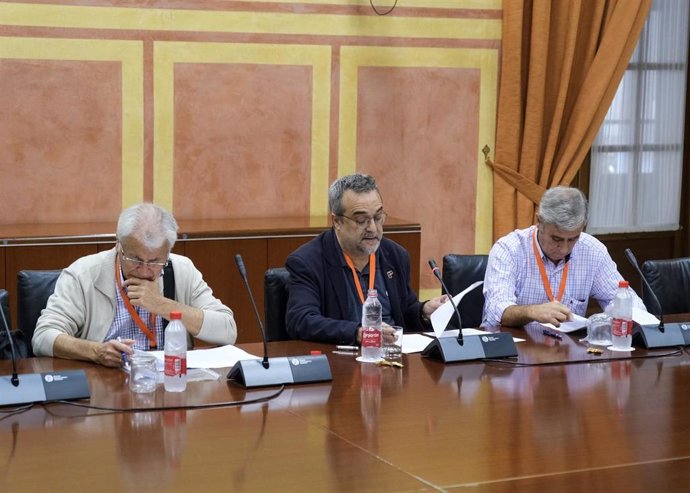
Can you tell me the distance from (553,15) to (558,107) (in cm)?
56

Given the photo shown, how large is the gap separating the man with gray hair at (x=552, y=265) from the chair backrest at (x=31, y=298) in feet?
5.24

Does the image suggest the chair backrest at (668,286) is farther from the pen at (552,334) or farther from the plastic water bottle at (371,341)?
the plastic water bottle at (371,341)

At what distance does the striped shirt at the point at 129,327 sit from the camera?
3742mm

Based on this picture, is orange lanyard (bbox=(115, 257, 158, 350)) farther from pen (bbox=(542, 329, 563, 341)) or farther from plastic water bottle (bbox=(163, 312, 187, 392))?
pen (bbox=(542, 329, 563, 341))

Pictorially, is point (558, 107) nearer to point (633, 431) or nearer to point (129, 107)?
point (129, 107)

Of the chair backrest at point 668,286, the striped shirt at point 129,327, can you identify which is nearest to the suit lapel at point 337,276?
the striped shirt at point 129,327

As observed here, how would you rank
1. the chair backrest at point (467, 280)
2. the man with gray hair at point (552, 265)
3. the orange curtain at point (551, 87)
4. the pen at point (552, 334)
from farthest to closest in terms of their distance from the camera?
the orange curtain at point (551, 87) < the chair backrest at point (467, 280) < the man with gray hair at point (552, 265) < the pen at point (552, 334)

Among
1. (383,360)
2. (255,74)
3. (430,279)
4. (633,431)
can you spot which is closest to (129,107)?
(255,74)

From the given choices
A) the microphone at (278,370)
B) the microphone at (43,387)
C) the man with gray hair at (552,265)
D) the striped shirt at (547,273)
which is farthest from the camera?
the striped shirt at (547,273)

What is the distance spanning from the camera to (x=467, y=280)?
15.0 ft

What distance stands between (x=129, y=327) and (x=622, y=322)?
1.64 m

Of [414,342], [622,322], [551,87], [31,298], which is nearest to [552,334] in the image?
[622,322]

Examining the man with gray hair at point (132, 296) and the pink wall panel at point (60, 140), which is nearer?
the man with gray hair at point (132, 296)

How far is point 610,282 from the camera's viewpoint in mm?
4445
